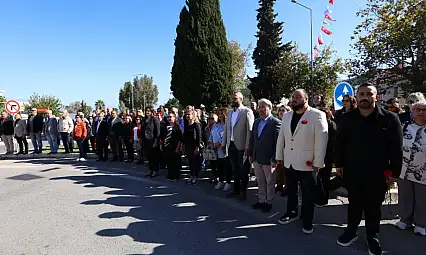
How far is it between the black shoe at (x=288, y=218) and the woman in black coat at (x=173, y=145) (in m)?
3.77

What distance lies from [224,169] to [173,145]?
167 cm

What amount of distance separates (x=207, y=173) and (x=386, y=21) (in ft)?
34.0

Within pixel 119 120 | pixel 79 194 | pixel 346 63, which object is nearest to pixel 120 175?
pixel 79 194

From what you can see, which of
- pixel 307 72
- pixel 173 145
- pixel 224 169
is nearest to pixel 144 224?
pixel 224 169

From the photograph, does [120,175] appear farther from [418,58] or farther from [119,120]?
[418,58]

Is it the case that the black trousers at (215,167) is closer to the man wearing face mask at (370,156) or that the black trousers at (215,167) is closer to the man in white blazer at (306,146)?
the man in white blazer at (306,146)

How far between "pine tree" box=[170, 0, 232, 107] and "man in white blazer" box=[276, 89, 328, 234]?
15146mm

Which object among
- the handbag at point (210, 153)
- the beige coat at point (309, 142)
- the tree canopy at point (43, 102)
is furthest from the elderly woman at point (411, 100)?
the tree canopy at point (43, 102)

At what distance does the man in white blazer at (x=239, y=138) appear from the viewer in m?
5.78

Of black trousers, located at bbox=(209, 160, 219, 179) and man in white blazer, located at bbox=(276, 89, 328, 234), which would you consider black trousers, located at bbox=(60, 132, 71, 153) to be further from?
man in white blazer, located at bbox=(276, 89, 328, 234)

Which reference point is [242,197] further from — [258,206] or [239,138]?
[239,138]

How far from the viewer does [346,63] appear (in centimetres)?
1462

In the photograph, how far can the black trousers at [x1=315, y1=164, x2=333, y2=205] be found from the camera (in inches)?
204

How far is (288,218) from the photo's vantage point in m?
4.58
